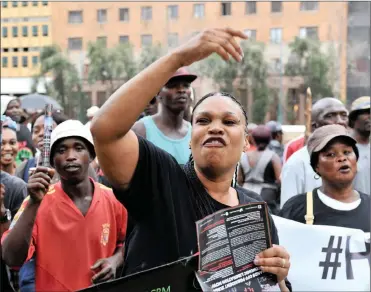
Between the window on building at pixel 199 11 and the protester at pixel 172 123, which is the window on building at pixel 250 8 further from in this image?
the protester at pixel 172 123

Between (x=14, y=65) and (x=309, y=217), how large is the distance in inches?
2407

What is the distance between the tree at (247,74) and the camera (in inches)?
1918

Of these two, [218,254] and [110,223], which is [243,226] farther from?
[110,223]

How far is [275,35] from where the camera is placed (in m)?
56.8

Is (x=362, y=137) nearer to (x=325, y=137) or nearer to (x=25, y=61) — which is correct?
(x=325, y=137)

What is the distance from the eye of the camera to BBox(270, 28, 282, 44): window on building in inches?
2219

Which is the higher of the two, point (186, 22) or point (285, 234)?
point (186, 22)

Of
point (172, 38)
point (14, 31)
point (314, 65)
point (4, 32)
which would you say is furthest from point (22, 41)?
point (314, 65)

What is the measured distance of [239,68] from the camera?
5050 centimetres

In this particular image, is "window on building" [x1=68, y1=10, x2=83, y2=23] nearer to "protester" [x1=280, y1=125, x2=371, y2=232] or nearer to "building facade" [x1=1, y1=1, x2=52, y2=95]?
"building facade" [x1=1, y1=1, x2=52, y2=95]

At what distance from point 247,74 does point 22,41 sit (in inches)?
804

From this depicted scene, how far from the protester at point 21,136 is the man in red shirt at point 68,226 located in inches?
141

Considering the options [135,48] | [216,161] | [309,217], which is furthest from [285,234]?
[135,48]

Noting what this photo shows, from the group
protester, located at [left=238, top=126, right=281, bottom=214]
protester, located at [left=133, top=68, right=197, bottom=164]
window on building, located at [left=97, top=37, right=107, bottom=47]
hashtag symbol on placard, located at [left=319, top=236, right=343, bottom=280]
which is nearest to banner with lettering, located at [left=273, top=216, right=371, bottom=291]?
hashtag symbol on placard, located at [left=319, top=236, right=343, bottom=280]
